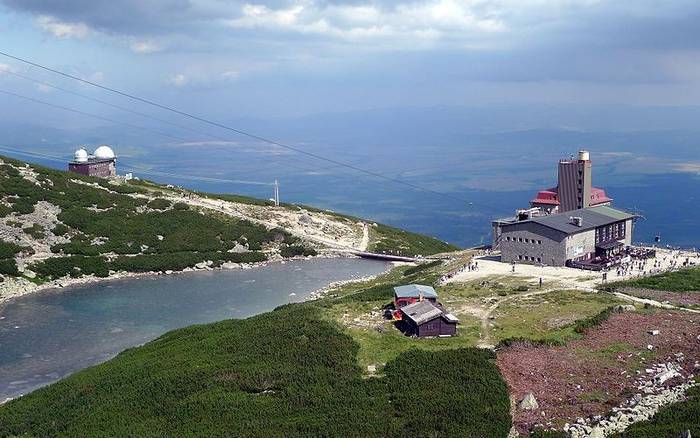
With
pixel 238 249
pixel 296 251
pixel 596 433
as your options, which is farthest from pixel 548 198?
pixel 596 433

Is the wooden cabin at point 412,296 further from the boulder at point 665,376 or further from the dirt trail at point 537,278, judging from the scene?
the boulder at point 665,376

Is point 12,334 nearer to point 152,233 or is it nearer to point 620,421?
point 152,233

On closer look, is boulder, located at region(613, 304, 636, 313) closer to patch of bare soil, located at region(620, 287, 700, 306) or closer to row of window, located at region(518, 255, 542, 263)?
patch of bare soil, located at region(620, 287, 700, 306)

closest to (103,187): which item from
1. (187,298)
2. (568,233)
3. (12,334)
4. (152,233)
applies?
(152,233)

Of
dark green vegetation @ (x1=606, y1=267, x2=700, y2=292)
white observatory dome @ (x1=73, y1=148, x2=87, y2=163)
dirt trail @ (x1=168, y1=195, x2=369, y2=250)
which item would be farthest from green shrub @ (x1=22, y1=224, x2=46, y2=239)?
dark green vegetation @ (x1=606, y1=267, x2=700, y2=292)

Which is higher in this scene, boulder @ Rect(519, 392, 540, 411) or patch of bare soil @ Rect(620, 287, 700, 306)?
patch of bare soil @ Rect(620, 287, 700, 306)

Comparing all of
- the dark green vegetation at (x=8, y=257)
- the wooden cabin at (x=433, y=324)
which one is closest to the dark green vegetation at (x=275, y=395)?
the wooden cabin at (x=433, y=324)

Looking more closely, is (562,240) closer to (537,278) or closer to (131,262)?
(537,278)
